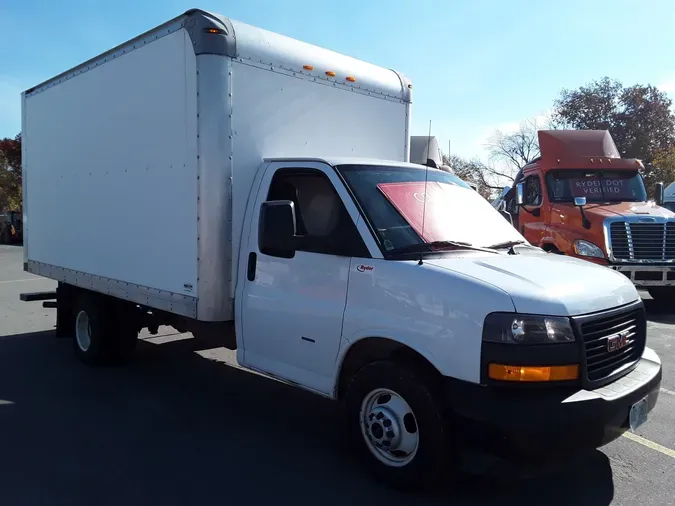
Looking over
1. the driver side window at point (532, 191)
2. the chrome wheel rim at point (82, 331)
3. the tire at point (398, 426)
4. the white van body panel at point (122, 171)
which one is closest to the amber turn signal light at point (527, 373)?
the tire at point (398, 426)

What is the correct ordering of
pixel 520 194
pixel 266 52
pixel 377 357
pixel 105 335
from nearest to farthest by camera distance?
1. pixel 377 357
2. pixel 266 52
3. pixel 105 335
4. pixel 520 194

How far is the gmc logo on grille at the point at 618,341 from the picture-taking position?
11.3 feet

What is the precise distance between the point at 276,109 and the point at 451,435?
9.91 ft

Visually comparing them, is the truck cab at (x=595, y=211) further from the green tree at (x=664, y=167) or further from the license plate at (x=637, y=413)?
the green tree at (x=664, y=167)

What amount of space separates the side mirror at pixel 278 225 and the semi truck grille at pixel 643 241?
7344 mm

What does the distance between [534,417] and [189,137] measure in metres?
3.31

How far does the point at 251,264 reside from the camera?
4543 mm

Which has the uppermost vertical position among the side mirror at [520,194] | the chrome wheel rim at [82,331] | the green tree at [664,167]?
the green tree at [664,167]

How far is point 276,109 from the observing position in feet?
16.3

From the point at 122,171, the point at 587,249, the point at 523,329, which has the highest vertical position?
the point at 122,171

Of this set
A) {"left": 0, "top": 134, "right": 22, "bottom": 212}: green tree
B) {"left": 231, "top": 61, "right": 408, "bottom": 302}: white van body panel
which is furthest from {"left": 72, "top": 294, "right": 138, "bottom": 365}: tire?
{"left": 0, "top": 134, "right": 22, "bottom": 212}: green tree

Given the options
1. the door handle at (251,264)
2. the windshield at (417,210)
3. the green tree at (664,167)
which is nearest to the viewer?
the windshield at (417,210)

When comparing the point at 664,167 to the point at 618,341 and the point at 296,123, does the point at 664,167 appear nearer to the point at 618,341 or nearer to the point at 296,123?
the point at 296,123

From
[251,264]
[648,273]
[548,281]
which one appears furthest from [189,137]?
[648,273]
